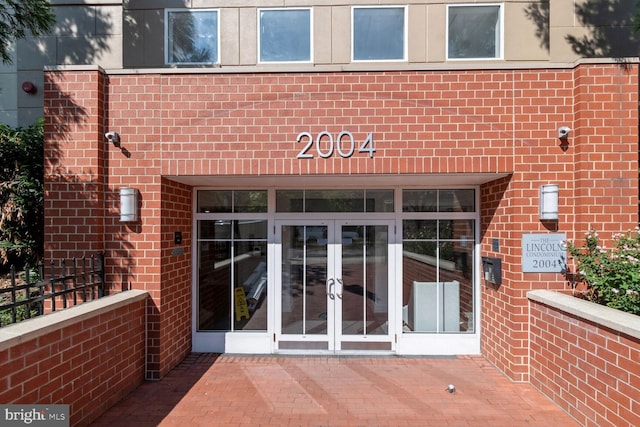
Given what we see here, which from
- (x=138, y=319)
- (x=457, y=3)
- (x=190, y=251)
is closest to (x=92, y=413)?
(x=138, y=319)

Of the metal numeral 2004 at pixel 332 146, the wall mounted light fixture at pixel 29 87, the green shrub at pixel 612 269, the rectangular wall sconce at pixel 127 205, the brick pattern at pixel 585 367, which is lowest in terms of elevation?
the brick pattern at pixel 585 367

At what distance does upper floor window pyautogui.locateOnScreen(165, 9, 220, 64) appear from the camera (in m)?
5.19

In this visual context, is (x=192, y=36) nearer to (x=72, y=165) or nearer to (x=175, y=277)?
(x=72, y=165)

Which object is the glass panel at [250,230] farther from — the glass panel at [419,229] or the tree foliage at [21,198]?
the tree foliage at [21,198]

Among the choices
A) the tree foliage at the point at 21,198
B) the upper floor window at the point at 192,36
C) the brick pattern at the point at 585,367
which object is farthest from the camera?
the tree foliage at the point at 21,198

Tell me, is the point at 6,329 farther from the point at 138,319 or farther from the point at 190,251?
the point at 190,251

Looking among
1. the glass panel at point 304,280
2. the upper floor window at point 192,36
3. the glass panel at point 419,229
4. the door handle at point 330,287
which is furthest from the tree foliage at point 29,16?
the glass panel at point 419,229

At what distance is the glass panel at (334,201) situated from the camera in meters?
5.59

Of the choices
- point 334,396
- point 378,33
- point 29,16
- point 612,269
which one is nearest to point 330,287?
point 334,396

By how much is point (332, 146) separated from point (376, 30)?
6.29ft

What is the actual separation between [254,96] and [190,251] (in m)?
2.65

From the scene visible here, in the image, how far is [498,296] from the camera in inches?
→ 197

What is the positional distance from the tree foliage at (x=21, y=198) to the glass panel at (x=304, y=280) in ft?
13.4

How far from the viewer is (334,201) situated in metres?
5.61
